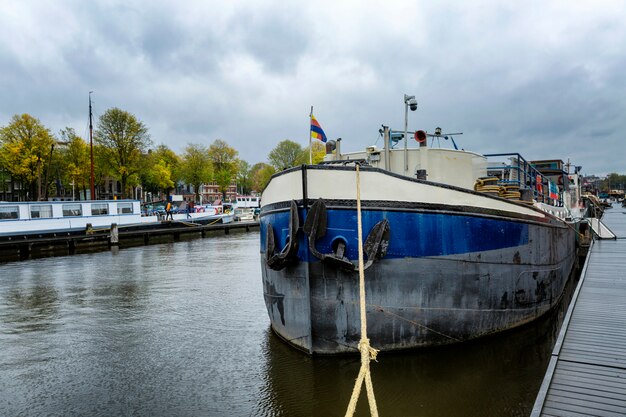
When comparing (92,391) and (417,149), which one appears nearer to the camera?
(92,391)

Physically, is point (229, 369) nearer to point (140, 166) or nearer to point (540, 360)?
point (540, 360)

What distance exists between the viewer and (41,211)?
30453 millimetres

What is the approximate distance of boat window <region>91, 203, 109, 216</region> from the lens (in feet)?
110

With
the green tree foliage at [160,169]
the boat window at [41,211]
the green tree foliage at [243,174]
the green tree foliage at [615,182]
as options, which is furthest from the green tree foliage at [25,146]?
the green tree foliage at [615,182]

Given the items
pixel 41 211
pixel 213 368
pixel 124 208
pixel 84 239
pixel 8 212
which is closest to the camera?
pixel 213 368

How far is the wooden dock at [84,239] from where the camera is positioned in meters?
26.4

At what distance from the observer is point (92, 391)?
6.73 m

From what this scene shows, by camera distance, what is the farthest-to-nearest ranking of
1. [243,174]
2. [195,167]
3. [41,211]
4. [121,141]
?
[243,174]
[195,167]
[121,141]
[41,211]

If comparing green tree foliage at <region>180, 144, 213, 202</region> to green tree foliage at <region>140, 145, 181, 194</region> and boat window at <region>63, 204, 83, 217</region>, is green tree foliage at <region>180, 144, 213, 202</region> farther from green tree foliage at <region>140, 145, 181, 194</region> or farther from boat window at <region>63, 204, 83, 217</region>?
boat window at <region>63, 204, 83, 217</region>

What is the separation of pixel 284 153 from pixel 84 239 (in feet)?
148

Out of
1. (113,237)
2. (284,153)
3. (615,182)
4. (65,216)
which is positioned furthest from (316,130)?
(615,182)

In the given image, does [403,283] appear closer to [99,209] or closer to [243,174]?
[99,209]

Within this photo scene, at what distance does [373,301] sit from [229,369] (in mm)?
2923

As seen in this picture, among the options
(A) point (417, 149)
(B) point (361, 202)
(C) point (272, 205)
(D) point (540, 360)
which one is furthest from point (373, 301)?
(A) point (417, 149)
